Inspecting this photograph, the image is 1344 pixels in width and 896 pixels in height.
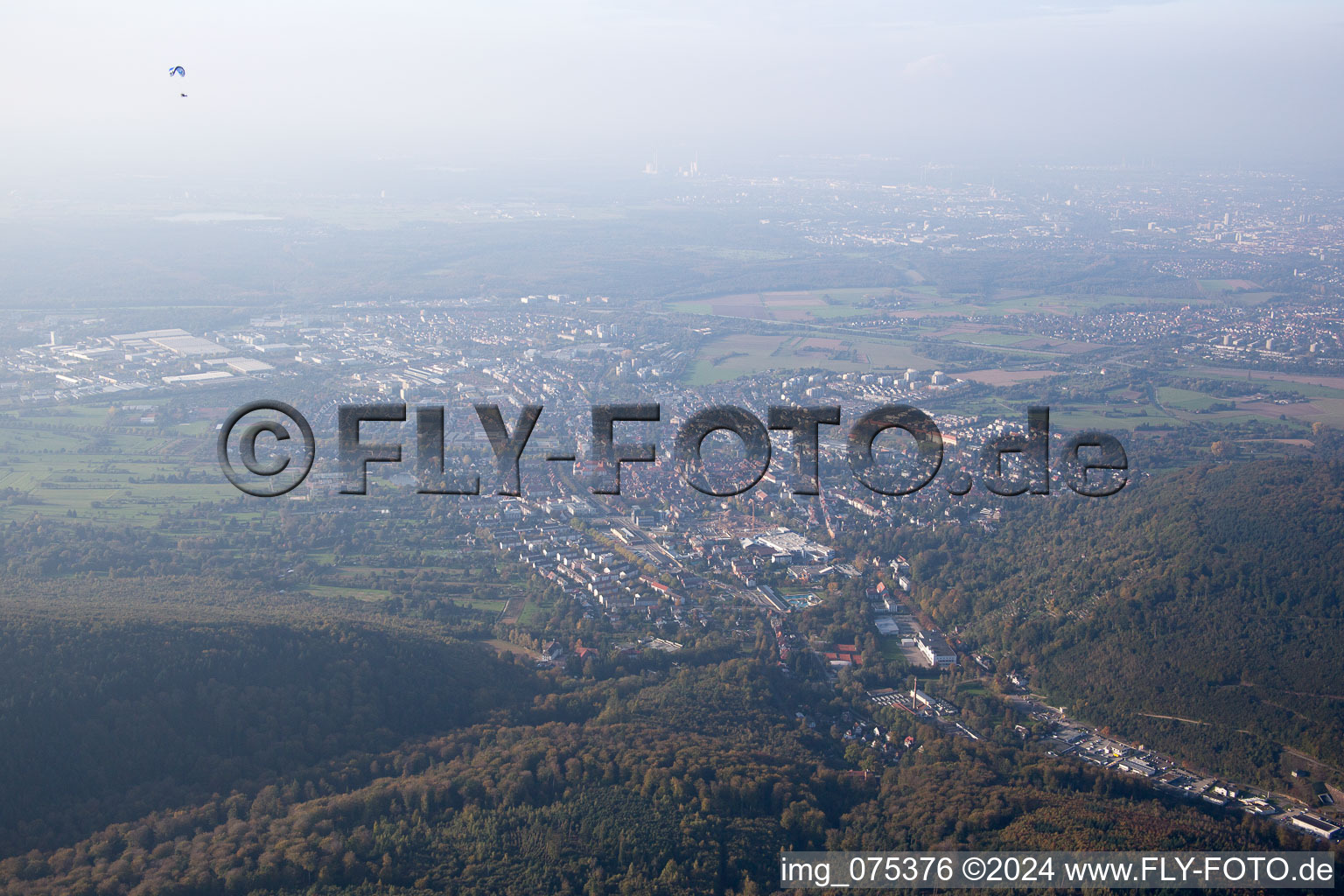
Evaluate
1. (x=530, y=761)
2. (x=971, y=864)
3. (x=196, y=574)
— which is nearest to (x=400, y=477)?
(x=196, y=574)

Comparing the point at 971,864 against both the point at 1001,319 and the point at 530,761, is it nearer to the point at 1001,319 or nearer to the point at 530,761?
the point at 530,761

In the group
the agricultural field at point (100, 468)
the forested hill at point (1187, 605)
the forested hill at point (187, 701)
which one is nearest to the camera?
the forested hill at point (187, 701)

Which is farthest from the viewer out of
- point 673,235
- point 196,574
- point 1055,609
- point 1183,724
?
point 673,235

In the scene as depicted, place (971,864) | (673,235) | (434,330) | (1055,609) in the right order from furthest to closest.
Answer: (673,235) < (434,330) < (1055,609) < (971,864)

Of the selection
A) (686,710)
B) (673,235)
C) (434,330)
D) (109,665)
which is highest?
(673,235)

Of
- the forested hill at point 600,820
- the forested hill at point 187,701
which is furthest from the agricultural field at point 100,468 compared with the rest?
the forested hill at point 600,820

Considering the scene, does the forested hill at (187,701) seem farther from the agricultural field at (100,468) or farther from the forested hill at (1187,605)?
the forested hill at (1187,605)

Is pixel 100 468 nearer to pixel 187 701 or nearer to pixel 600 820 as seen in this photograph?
pixel 187 701

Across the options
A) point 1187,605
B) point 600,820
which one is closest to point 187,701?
point 600,820
